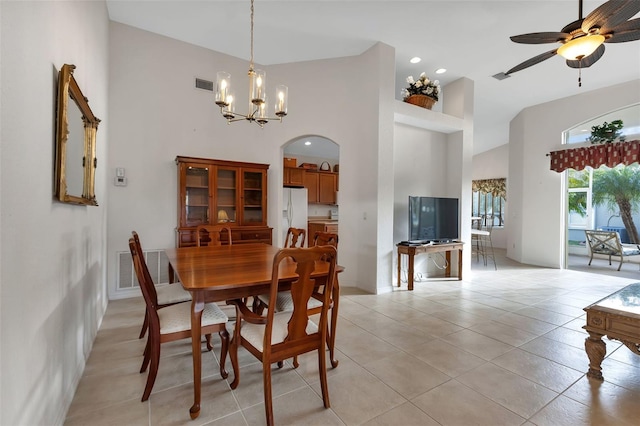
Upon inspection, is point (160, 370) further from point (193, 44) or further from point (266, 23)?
point (193, 44)

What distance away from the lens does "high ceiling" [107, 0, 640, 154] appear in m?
3.23

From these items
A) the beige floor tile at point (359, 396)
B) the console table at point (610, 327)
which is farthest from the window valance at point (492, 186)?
the beige floor tile at point (359, 396)

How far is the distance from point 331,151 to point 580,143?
5.21 metres

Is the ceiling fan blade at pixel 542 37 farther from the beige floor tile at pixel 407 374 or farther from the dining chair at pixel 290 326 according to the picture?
the beige floor tile at pixel 407 374

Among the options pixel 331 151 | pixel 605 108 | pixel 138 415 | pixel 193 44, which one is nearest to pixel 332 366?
pixel 138 415

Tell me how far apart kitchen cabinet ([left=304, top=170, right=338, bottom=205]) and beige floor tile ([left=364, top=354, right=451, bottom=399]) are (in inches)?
212

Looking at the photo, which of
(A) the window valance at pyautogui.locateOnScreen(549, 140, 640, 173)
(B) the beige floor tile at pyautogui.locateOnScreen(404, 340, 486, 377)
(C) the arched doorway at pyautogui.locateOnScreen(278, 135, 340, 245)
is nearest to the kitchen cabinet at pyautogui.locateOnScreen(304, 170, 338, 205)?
(C) the arched doorway at pyautogui.locateOnScreen(278, 135, 340, 245)

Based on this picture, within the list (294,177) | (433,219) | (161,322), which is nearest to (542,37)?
(433,219)

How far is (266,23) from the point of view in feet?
11.5

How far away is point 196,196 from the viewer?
3971 mm

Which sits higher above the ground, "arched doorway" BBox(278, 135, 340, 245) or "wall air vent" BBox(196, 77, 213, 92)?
"wall air vent" BBox(196, 77, 213, 92)

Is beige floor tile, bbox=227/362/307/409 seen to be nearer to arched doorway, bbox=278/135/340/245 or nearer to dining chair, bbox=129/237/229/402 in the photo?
dining chair, bbox=129/237/229/402

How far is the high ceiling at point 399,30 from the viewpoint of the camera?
3234 mm

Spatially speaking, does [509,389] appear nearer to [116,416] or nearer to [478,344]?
[478,344]
